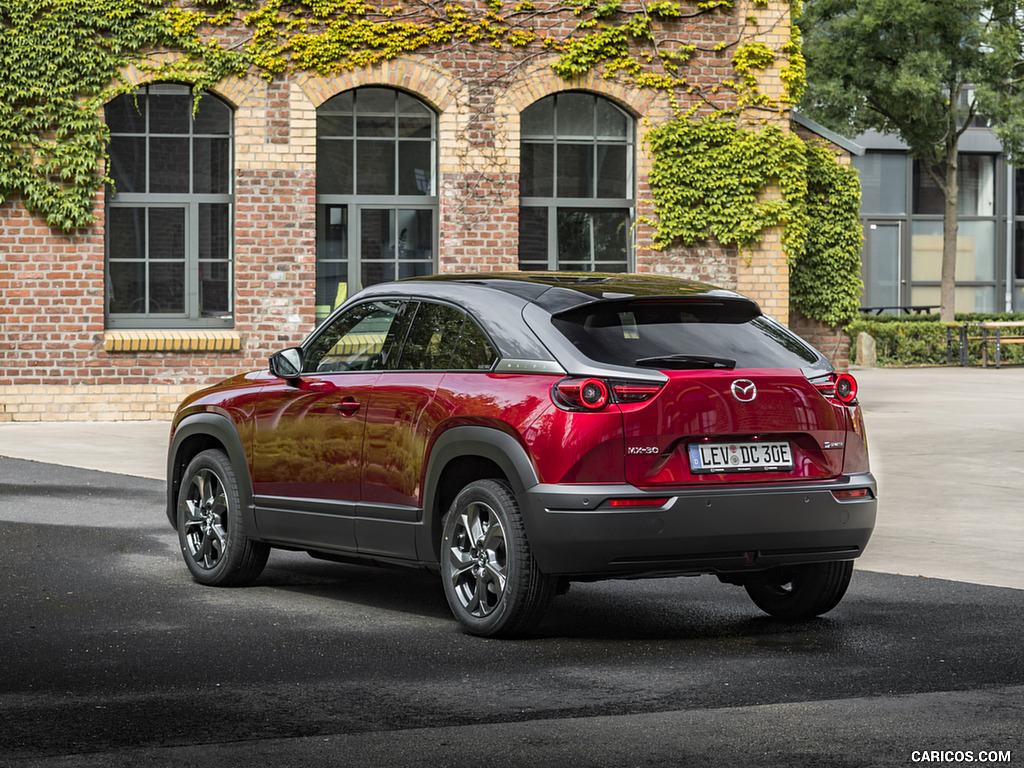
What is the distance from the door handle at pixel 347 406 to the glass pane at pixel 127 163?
38.1ft

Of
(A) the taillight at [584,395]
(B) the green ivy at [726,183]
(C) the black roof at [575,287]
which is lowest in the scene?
(A) the taillight at [584,395]

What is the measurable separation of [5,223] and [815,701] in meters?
14.4

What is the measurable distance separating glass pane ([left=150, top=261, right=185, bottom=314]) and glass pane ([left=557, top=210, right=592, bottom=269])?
14.7ft

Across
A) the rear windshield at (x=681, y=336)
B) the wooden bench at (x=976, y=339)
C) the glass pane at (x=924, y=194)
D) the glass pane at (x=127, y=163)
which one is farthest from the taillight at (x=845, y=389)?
the glass pane at (x=924, y=194)

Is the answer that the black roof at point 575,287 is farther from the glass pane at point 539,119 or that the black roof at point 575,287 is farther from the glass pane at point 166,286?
the glass pane at point 539,119

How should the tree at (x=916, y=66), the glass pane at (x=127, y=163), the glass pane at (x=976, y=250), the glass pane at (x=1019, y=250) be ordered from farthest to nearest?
the glass pane at (x=1019, y=250) → the glass pane at (x=976, y=250) → the tree at (x=916, y=66) → the glass pane at (x=127, y=163)

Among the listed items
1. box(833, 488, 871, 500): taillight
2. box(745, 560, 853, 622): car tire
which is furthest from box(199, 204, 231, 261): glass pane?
box(833, 488, 871, 500): taillight

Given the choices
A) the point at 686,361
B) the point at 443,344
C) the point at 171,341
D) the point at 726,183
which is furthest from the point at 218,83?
the point at 686,361

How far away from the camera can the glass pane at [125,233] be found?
60.1 ft

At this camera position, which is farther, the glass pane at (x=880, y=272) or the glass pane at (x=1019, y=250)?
the glass pane at (x=1019, y=250)

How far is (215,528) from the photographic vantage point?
830 centimetres

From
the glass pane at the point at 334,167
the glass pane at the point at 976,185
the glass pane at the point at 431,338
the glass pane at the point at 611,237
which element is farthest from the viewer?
the glass pane at the point at 976,185

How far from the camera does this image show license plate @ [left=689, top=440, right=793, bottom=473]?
648 centimetres

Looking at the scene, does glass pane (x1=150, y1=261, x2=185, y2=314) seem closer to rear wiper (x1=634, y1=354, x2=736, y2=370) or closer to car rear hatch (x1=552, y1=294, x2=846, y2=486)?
car rear hatch (x1=552, y1=294, x2=846, y2=486)
